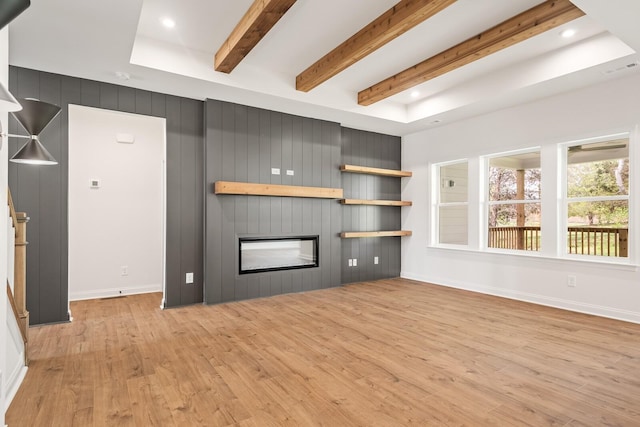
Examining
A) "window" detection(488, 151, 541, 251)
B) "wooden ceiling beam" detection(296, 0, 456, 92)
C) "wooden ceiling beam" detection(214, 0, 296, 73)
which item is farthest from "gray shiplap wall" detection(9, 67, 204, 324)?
"window" detection(488, 151, 541, 251)

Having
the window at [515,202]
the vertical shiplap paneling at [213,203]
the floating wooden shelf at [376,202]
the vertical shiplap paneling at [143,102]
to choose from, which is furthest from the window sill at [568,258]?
the vertical shiplap paneling at [143,102]

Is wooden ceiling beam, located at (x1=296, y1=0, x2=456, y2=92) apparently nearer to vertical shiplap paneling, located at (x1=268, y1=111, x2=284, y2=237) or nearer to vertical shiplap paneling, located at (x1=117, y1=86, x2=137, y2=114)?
vertical shiplap paneling, located at (x1=268, y1=111, x2=284, y2=237)

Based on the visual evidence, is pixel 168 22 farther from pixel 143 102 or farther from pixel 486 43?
pixel 486 43

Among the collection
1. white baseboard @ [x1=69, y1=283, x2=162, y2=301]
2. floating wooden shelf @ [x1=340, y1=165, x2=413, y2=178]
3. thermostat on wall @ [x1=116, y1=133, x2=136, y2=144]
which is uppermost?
thermostat on wall @ [x1=116, y1=133, x2=136, y2=144]

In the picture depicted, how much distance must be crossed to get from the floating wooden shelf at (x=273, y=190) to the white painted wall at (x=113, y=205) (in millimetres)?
1060

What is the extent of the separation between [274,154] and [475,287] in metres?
3.59

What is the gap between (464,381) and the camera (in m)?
2.41

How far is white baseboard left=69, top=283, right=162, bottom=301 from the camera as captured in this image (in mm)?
4719

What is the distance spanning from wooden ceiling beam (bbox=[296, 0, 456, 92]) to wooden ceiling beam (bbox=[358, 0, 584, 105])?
896mm

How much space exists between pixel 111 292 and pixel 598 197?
642 centimetres

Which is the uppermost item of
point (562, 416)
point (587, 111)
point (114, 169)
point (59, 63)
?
point (59, 63)

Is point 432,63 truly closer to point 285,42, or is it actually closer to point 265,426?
point 285,42

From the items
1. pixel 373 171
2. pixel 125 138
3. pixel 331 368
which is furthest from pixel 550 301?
pixel 125 138

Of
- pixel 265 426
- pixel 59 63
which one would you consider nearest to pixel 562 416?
pixel 265 426
